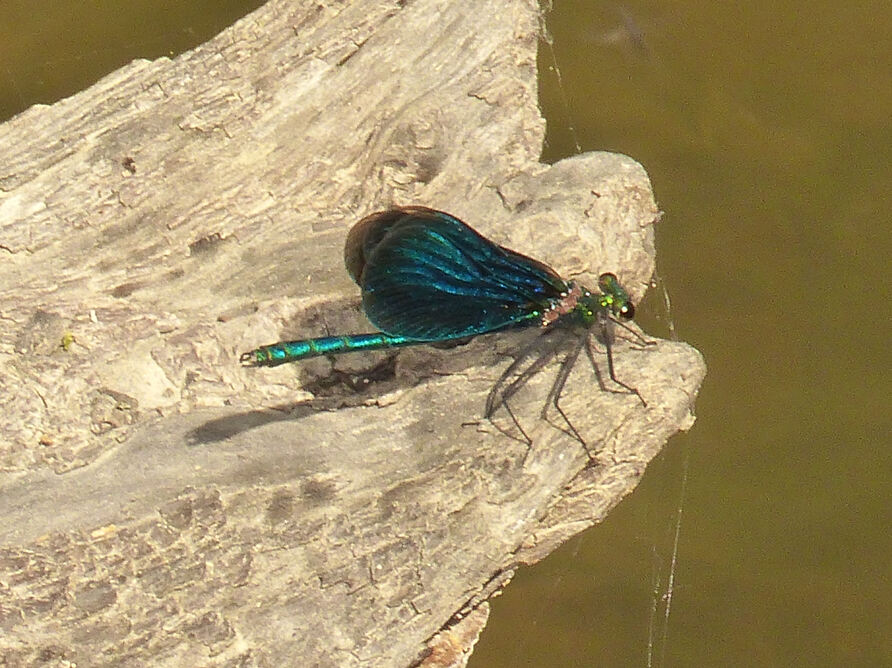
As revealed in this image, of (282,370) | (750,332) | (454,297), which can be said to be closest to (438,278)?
(454,297)

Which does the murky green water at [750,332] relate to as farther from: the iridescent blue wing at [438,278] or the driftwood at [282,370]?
the iridescent blue wing at [438,278]

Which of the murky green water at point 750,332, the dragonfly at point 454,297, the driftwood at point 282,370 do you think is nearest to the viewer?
the driftwood at point 282,370

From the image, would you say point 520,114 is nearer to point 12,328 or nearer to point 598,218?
point 598,218

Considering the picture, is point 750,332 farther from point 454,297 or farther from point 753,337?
point 454,297

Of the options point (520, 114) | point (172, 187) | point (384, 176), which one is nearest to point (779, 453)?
point (520, 114)

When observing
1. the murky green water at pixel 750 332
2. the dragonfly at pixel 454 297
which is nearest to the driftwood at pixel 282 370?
the dragonfly at pixel 454 297

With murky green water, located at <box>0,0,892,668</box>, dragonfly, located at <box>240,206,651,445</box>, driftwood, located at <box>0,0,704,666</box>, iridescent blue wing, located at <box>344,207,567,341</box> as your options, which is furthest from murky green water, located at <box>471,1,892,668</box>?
iridescent blue wing, located at <box>344,207,567,341</box>
